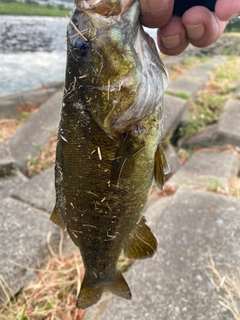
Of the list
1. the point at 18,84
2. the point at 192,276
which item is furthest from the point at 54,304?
the point at 18,84

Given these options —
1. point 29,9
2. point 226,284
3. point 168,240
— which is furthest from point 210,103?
point 29,9

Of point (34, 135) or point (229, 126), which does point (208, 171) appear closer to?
point (229, 126)

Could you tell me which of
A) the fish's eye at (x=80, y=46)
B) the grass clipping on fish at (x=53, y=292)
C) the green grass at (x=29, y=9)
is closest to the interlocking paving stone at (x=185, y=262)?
the grass clipping on fish at (x=53, y=292)

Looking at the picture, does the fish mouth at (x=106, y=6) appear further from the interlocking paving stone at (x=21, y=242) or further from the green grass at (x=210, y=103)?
the green grass at (x=210, y=103)

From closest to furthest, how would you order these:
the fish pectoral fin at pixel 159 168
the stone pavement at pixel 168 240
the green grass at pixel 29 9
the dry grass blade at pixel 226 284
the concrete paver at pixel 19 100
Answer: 1. the fish pectoral fin at pixel 159 168
2. the dry grass blade at pixel 226 284
3. the stone pavement at pixel 168 240
4. the concrete paver at pixel 19 100
5. the green grass at pixel 29 9

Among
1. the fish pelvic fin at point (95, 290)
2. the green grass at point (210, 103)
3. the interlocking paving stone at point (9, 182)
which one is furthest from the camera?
the green grass at point (210, 103)

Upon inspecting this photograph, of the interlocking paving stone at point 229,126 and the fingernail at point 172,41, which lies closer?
the fingernail at point 172,41

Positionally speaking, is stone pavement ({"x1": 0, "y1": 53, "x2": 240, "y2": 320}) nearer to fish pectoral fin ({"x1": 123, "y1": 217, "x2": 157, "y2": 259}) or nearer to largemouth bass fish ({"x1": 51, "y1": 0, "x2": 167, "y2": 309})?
fish pectoral fin ({"x1": 123, "y1": 217, "x2": 157, "y2": 259})
